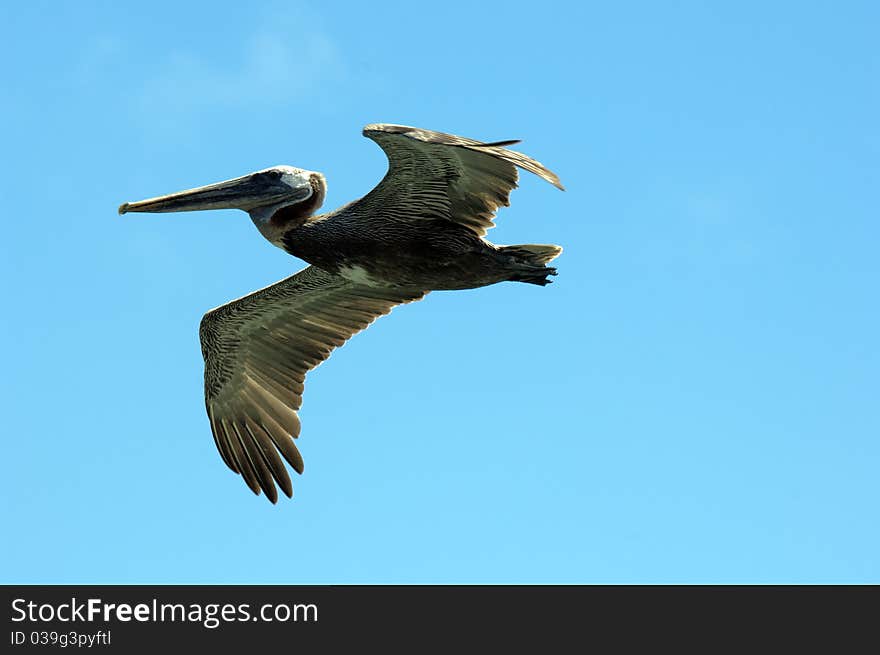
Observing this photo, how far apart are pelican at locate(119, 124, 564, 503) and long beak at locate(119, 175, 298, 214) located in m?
0.01

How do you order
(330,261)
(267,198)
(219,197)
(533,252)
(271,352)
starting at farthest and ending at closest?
1. (271,352)
2. (219,197)
3. (267,198)
4. (330,261)
5. (533,252)

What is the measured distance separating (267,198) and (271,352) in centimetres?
202

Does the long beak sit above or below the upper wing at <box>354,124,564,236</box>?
above

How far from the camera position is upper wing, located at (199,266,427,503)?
1332 cm

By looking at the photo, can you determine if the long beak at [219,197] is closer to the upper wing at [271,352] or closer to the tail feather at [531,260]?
the upper wing at [271,352]

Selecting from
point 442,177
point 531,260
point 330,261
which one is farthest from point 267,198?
point 531,260

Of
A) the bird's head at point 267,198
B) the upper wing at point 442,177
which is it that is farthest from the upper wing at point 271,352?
the upper wing at point 442,177

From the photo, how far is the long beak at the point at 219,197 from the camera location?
490 inches

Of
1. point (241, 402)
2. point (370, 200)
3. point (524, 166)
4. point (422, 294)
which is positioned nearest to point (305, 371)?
point (241, 402)

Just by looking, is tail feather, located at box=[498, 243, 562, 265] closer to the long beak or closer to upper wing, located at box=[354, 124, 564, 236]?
upper wing, located at box=[354, 124, 564, 236]

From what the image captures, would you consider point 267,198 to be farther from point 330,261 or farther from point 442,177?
point 442,177

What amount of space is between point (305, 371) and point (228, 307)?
1.05 m

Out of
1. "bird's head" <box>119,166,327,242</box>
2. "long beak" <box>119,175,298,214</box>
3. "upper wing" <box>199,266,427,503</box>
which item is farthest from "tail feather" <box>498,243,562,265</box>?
"long beak" <box>119,175,298,214</box>

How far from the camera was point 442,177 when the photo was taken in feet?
37.5
